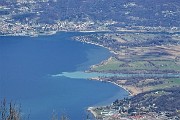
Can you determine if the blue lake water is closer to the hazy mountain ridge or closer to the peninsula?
the peninsula

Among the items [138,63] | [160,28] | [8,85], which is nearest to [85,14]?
[160,28]

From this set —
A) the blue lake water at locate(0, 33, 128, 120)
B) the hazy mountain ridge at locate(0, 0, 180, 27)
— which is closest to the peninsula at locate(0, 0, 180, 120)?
the hazy mountain ridge at locate(0, 0, 180, 27)

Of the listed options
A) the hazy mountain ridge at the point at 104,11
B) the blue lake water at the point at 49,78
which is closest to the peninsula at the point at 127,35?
the hazy mountain ridge at the point at 104,11

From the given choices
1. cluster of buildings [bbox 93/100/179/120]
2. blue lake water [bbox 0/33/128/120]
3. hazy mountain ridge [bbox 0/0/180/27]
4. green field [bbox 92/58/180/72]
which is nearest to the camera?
cluster of buildings [bbox 93/100/179/120]

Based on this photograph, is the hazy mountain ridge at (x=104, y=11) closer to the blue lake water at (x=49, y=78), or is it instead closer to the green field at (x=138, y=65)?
the blue lake water at (x=49, y=78)

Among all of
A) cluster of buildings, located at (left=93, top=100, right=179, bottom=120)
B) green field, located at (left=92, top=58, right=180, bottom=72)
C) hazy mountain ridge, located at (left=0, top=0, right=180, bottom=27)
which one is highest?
cluster of buildings, located at (left=93, top=100, right=179, bottom=120)

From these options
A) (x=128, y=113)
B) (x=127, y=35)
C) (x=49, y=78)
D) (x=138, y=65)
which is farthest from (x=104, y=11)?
(x=128, y=113)

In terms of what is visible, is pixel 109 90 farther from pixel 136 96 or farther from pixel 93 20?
pixel 93 20

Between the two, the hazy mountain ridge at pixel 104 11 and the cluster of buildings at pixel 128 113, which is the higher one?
the cluster of buildings at pixel 128 113
